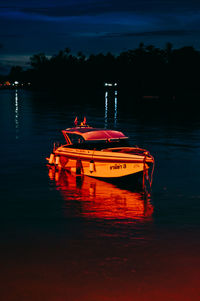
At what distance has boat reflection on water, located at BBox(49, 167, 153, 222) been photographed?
2192 cm

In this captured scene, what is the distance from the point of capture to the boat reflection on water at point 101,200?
21922 millimetres

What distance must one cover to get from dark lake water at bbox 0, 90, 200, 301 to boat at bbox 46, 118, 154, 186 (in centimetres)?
88

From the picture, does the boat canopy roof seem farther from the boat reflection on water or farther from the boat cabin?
the boat reflection on water

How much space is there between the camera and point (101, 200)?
24922mm

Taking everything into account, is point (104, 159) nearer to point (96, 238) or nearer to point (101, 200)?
point (101, 200)

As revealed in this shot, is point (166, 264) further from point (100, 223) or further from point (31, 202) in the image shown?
point (31, 202)

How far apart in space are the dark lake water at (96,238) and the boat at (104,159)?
2.89 feet

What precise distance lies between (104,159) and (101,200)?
13.4 feet

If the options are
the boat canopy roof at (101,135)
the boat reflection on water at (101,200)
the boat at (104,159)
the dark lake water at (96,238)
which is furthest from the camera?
the boat canopy roof at (101,135)

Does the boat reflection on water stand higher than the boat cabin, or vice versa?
the boat cabin

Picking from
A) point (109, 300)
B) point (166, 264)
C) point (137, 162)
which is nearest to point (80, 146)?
point (137, 162)

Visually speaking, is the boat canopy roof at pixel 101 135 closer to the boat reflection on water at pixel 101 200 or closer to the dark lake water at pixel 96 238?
the boat reflection on water at pixel 101 200

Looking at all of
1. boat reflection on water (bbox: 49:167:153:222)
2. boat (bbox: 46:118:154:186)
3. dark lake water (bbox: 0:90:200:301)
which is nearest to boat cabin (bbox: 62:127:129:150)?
boat (bbox: 46:118:154:186)

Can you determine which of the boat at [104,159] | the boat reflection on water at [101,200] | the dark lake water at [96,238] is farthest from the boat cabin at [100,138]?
the dark lake water at [96,238]
